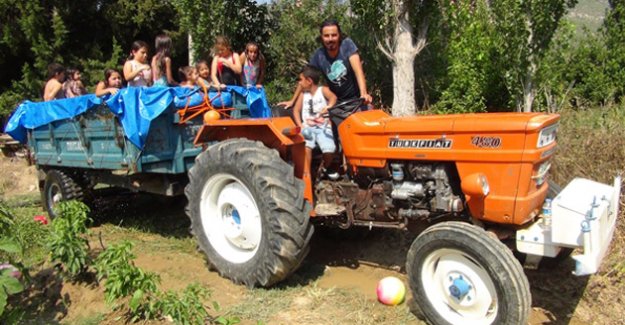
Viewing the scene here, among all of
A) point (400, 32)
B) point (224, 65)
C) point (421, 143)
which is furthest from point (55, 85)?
point (400, 32)

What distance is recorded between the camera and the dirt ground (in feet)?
11.3

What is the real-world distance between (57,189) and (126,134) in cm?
196

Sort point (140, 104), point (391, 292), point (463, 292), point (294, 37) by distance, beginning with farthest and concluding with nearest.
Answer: point (294, 37), point (140, 104), point (391, 292), point (463, 292)

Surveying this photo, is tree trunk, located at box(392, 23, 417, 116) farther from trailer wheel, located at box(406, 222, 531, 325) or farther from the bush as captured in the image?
the bush

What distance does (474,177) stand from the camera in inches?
120

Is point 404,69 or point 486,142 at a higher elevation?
point 404,69

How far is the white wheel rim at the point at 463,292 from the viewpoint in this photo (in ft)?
9.70

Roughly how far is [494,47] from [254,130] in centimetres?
443

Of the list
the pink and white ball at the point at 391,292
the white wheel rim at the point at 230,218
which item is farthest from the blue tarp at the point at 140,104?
the pink and white ball at the point at 391,292

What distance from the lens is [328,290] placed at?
3857 millimetres

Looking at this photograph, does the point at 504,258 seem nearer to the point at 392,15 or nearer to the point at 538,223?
the point at 538,223

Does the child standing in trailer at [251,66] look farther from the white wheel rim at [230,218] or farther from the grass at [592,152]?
the grass at [592,152]

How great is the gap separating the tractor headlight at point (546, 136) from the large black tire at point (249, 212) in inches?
63.6

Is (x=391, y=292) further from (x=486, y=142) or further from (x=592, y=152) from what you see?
(x=592, y=152)
